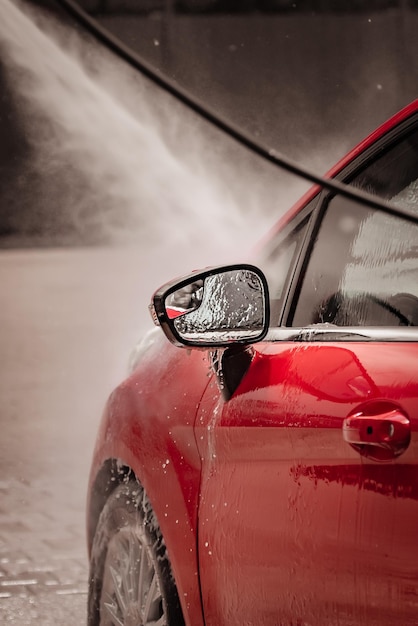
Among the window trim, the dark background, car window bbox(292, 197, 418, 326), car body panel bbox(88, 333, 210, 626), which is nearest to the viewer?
the window trim

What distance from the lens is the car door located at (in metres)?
2.16

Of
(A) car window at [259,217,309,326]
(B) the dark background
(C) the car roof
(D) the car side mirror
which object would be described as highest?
(B) the dark background

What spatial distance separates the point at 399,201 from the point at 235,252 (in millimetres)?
12646

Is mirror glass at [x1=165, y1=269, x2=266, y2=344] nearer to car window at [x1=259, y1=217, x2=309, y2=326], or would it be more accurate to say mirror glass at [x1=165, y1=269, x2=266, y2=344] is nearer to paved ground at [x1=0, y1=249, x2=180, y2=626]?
car window at [x1=259, y1=217, x2=309, y2=326]

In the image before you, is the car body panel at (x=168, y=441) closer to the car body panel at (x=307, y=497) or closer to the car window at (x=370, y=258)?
the car body panel at (x=307, y=497)

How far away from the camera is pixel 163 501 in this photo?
3.08 metres

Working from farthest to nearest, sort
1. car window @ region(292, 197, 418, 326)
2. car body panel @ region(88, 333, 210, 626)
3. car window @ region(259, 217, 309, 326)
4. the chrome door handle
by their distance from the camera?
car window @ region(259, 217, 309, 326) < car body panel @ region(88, 333, 210, 626) < car window @ region(292, 197, 418, 326) < the chrome door handle

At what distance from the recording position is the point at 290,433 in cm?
249

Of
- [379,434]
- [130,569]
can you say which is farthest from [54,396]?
[379,434]

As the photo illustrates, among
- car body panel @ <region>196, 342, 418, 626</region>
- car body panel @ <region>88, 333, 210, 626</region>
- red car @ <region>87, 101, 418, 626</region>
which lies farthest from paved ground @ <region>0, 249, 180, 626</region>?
car body panel @ <region>196, 342, 418, 626</region>

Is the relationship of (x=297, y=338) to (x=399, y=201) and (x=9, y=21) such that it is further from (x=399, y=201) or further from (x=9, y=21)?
(x=9, y=21)

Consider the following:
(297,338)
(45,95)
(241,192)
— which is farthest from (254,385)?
(45,95)

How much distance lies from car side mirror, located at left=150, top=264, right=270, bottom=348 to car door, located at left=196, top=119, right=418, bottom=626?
0.09 m

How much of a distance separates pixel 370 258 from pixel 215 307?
0.35 m
